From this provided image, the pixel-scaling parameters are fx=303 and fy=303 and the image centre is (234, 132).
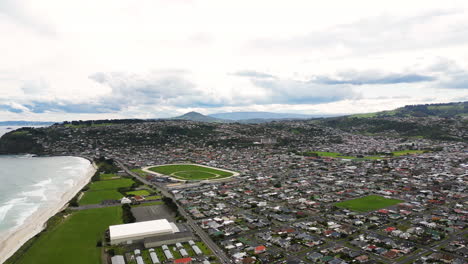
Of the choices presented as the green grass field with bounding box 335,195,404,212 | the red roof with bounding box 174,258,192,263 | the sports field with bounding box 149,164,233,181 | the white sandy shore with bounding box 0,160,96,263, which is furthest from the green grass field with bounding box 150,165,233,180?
the red roof with bounding box 174,258,192,263

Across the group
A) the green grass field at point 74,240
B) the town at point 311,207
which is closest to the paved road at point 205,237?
the town at point 311,207

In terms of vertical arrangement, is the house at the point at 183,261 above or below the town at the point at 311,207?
above

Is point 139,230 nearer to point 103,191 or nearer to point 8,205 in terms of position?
point 103,191

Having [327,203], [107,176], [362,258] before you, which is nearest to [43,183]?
[107,176]

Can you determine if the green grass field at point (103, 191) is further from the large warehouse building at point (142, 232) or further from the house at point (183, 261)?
the house at point (183, 261)

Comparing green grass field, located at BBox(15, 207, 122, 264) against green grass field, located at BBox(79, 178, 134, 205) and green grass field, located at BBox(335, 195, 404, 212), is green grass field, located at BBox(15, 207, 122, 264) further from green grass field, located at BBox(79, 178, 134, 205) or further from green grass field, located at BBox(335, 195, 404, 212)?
green grass field, located at BBox(335, 195, 404, 212)

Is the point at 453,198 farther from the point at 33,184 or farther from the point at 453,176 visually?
the point at 33,184

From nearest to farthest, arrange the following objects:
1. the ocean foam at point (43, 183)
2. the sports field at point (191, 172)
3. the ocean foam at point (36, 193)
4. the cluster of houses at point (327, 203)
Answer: the cluster of houses at point (327, 203) < the ocean foam at point (36, 193) < the ocean foam at point (43, 183) < the sports field at point (191, 172)

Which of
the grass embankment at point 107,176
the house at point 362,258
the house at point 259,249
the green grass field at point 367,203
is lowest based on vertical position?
the green grass field at point 367,203
